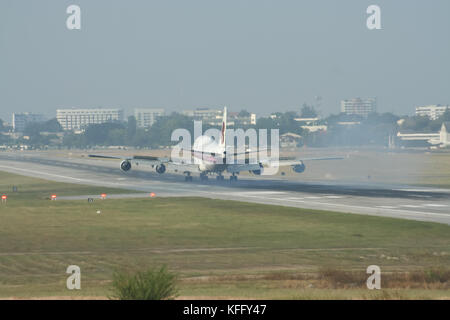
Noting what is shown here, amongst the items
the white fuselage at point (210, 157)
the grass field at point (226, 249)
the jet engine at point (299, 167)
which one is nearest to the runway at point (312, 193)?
the white fuselage at point (210, 157)

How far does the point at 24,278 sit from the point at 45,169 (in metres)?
113

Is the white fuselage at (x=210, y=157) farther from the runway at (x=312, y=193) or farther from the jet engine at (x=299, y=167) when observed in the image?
the jet engine at (x=299, y=167)

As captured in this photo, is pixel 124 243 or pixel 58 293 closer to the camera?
pixel 58 293

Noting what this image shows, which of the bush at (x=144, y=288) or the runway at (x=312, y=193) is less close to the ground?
the bush at (x=144, y=288)

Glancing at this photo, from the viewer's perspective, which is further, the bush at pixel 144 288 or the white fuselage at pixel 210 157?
the white fuselage at pixel 210 157

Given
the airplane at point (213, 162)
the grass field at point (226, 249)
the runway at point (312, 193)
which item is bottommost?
the runway at point (312, 193)

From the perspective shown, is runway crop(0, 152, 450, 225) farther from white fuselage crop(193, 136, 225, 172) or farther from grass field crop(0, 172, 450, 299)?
grass field crop(0, 172, 450, 299)

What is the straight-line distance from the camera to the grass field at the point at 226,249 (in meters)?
32.6

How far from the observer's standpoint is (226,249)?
47094mm

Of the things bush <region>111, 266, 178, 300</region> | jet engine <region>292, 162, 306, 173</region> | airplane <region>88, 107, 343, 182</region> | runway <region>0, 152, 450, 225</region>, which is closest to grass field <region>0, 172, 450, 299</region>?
bush <region>111, 266, 178, 300</region>

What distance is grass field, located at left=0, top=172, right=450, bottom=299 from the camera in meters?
32.6
